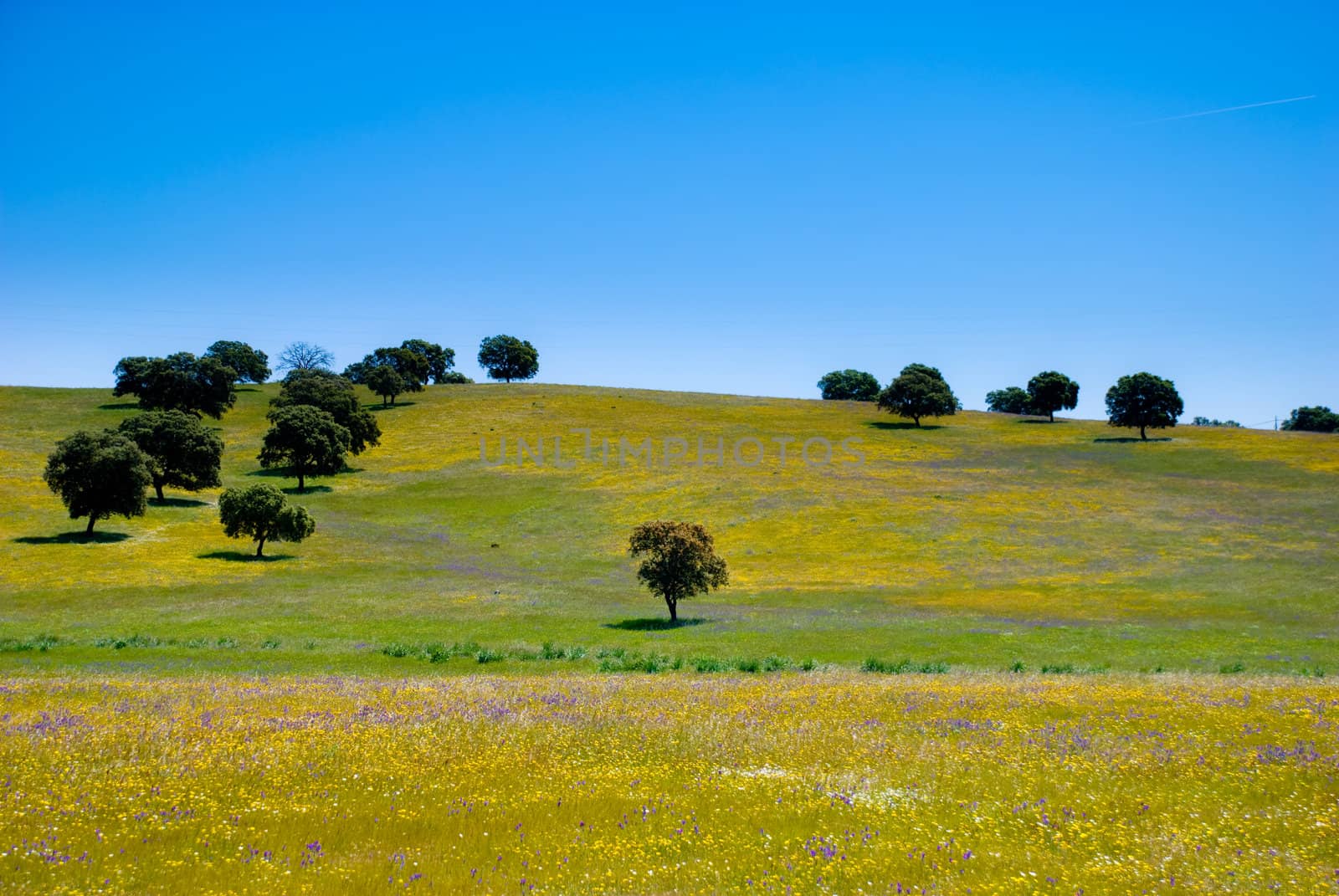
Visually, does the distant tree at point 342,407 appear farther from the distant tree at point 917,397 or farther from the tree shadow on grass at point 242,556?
the distant tree at point 917,397

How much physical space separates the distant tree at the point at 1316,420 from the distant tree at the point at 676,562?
184237 mm

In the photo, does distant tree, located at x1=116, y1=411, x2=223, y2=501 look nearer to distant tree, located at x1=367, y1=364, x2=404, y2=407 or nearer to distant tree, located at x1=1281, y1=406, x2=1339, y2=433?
distant tree, located at x1=367, y1=364, x2=404, y2=407

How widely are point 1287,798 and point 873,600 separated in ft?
135

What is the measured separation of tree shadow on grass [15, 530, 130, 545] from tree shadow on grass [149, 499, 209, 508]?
37.1ft

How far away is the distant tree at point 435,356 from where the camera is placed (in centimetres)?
17062

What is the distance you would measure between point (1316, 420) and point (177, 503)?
220 meters

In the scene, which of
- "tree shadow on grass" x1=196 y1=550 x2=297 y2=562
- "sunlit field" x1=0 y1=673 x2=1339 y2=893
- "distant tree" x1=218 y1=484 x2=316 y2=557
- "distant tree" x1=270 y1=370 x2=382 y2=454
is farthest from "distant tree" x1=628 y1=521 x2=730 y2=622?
"distant tree" x1=270 y1=370 x2=382 y2=454

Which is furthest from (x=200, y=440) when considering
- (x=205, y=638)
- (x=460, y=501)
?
(x=205, y=638)

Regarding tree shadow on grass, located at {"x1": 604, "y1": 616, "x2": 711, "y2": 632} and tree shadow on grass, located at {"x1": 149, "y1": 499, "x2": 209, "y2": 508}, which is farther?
tree shadow on grass, located at {"x1": 149, "y1": 499, "x2": 209, "y2": 508}

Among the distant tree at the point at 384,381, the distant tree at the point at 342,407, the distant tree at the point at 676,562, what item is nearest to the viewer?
the distant tree at the point at 676,562

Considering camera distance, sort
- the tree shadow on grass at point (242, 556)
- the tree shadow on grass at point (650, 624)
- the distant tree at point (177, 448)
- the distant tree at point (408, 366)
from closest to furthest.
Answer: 1. the tree shadow on grass at point (650, 624)
2. the tree shadow on grass at point (242, 556)
3. the distant tree at point (177, 448)
4. the distant tree at point (408, 366)

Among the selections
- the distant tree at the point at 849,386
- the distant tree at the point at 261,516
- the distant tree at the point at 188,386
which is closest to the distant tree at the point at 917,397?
the distant tree at the point at 849,386

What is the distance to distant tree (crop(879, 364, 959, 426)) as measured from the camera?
12702 cm

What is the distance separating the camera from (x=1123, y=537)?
67.8m
